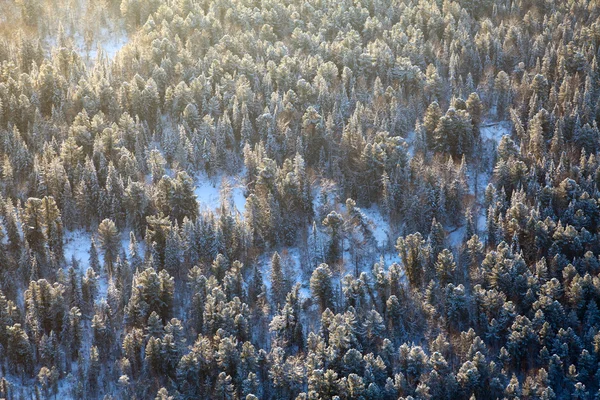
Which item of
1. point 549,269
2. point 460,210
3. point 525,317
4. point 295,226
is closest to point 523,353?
point 525,317

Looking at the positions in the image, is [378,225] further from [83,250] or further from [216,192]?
[83,250]

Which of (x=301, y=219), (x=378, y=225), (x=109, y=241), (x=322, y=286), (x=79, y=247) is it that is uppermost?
(x=109, y=241)

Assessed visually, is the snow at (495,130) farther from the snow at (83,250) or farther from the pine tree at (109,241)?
the pine tree at (109,241)

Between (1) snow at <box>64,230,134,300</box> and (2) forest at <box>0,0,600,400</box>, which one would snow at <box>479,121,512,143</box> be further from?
(1) snow at <box>64,230,134,300</box>

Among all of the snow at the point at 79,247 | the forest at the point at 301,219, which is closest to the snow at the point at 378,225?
the forest at the point at 301,219

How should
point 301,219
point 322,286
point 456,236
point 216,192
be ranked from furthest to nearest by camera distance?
point 216,192 < point 456,236 < point 301,219 < point 322,286

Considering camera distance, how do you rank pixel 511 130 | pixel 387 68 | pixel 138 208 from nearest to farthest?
pixel 138 208 → pixel 511 130 → pixel 387 68

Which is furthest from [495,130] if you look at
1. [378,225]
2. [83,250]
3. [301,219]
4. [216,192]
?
[83,250]

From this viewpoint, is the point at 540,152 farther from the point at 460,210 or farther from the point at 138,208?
the point at 138,208
